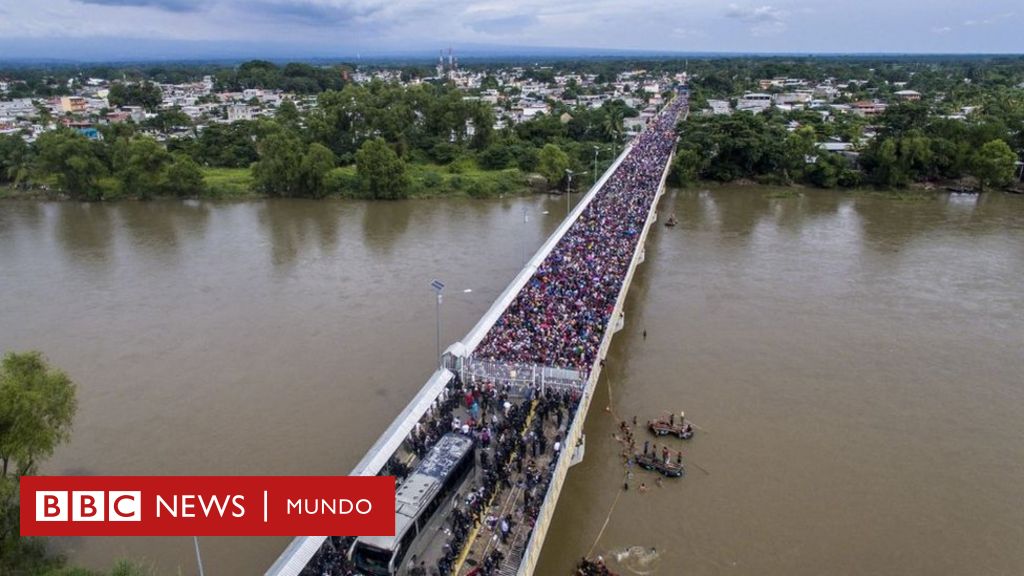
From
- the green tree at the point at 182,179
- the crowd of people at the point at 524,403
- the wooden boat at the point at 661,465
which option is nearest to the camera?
the crowd of people at the point at 524,403

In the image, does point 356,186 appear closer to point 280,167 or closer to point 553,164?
point 280,167

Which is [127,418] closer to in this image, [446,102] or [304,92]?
[446,102]

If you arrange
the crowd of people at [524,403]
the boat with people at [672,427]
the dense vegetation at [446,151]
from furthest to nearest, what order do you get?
the dense vegetation at [446,151], the boat with people at [672,427], the crowd of people at [524,403]

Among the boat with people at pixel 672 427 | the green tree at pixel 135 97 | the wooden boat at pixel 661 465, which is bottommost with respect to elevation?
the wooden boat at pixel 661 465

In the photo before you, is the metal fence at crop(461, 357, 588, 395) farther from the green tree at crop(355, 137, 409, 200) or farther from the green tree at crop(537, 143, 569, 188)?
the green tree at crop(537, 143, 569, 188)

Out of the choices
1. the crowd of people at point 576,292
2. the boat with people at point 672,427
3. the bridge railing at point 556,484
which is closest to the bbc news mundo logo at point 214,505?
the bridge railing at point 556,484

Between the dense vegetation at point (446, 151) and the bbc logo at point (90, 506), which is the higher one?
the dense vegetation at point (446, 151)

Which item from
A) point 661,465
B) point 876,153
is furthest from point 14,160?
point 876,153

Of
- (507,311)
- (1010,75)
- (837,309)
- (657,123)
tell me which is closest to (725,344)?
(837,309)

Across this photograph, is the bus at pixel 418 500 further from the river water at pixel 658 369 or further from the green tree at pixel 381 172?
the green tree at pixel 381 172
